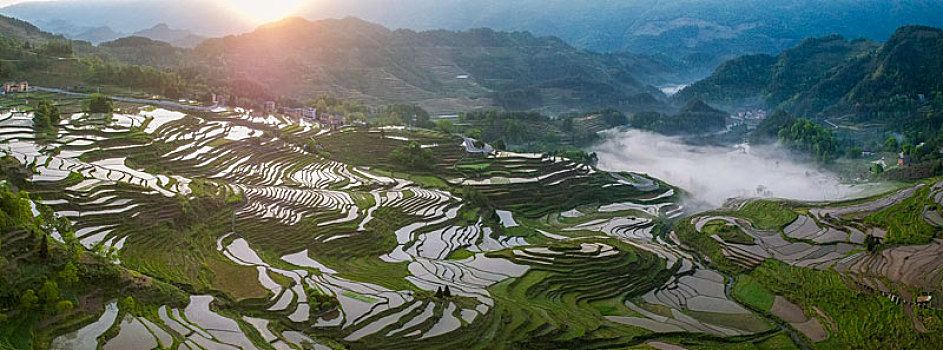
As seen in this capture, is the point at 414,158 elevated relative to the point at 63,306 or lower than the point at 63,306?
elevated

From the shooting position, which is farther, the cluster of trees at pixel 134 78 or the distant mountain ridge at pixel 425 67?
the distant mountain ridge at pixel 425 67

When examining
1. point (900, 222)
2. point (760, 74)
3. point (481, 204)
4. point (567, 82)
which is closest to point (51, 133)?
point (481, 204)

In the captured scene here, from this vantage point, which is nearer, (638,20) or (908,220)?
(908,220)

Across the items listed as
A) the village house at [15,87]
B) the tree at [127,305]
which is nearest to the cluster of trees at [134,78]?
the village house at [15,87]

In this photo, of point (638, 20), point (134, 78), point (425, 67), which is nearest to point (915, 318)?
point (134, 78)

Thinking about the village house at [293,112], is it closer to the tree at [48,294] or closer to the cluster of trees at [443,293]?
the cluster of trees at [443,293]

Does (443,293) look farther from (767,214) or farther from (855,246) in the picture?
(767,214)
